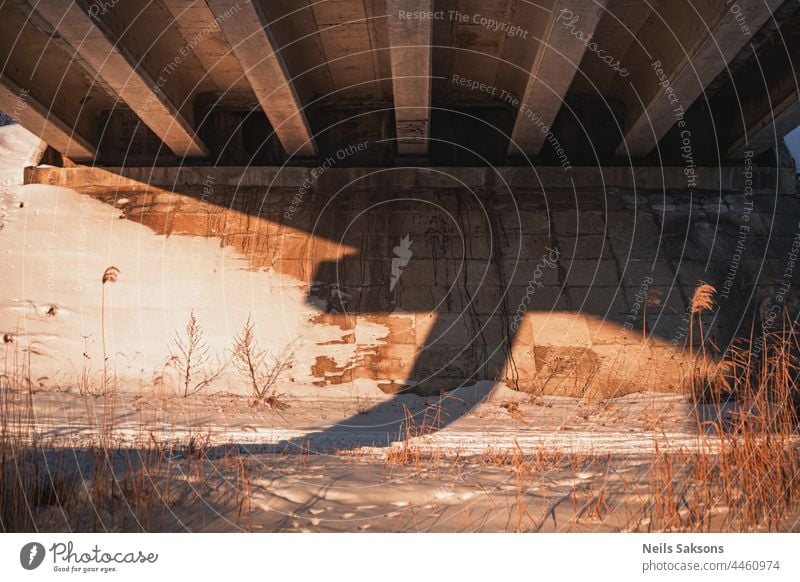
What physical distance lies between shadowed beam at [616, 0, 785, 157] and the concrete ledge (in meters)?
0.76

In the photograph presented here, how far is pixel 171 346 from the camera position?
456 inches

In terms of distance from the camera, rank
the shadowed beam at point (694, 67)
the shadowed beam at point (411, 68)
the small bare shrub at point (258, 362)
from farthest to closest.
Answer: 1. the small bare shrub at point (258, 362)
2. the shadowed beam at point (694, 67)
3. the shadowed beam at point (411, 68)

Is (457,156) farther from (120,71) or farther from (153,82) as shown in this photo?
(120,71)

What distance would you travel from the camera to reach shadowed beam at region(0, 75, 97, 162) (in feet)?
37.1

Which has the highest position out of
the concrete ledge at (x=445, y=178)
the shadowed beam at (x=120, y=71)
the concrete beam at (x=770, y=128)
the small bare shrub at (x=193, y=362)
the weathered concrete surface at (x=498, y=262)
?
the concrete beam at (x=770, y=128)

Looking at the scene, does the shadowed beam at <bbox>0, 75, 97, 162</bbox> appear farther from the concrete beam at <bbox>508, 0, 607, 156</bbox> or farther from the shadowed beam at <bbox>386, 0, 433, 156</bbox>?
the concrete beam at <bbox>508, 0, 607, 156</bbox>

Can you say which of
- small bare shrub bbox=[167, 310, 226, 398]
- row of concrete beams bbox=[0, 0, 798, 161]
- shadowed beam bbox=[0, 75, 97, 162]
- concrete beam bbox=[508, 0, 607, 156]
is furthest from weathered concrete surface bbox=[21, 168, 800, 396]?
small bare shrub bbox=[167, 310, 226, 398]

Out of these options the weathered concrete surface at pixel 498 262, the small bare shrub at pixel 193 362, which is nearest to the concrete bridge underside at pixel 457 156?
the weathered concrete surface at pixel 498 262

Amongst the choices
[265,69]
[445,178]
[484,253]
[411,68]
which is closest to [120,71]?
[265,69]

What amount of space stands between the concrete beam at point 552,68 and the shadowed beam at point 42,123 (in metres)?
8.86

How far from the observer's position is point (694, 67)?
10.4 metres

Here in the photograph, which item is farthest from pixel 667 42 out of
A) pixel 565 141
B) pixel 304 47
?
pixel 304 47

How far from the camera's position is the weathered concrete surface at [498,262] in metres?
11.7

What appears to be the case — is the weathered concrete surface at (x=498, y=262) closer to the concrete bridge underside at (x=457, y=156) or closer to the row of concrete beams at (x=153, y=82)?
the concrete bridge underside at (x=457, y=156)
